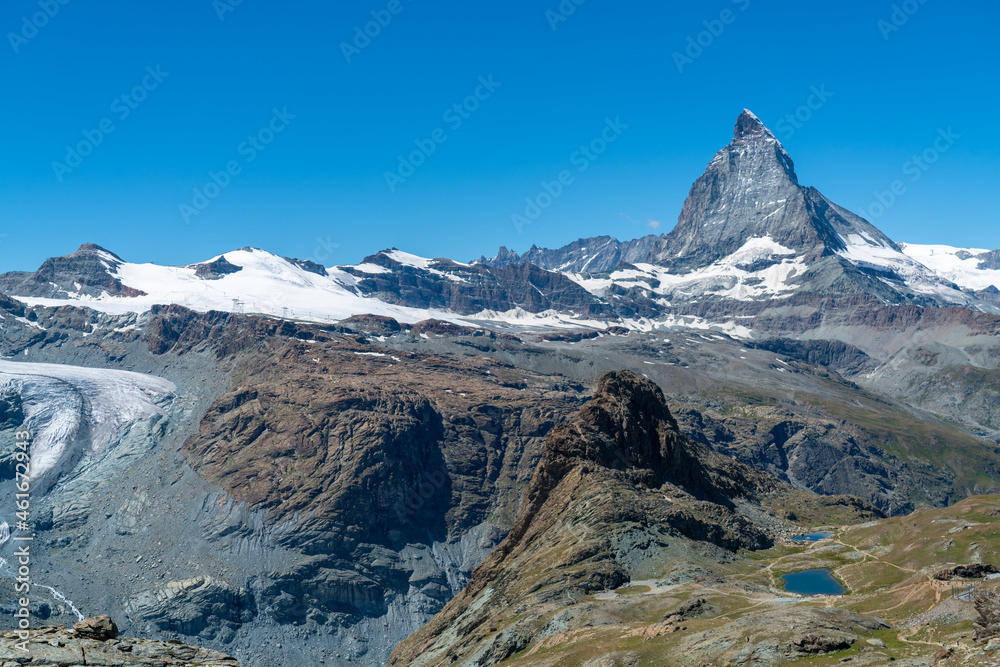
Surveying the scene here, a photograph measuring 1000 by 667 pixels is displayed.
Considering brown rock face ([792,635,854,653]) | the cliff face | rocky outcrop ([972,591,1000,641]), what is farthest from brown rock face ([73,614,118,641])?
rocky outcrop ([972,591,1000,641])

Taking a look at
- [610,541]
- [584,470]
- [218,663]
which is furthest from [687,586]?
[218,663]

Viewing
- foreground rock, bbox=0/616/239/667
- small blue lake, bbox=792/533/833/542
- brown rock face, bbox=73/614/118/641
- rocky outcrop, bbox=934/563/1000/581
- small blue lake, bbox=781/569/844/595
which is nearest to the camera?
foreground rock, bbox=0/616/239/667

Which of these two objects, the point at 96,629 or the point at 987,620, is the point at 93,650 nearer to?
the point at 96,629

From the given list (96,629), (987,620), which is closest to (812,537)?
(987,620)

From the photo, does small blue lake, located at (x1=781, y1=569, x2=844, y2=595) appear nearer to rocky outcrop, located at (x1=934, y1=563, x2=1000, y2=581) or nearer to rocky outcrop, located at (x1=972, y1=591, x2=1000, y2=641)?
rocky outcrop, located at (x1=934, y1=563, x2=1000, y2=581)

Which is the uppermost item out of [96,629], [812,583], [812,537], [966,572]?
[96,629]

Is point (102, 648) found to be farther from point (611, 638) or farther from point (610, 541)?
point (610, 541)
